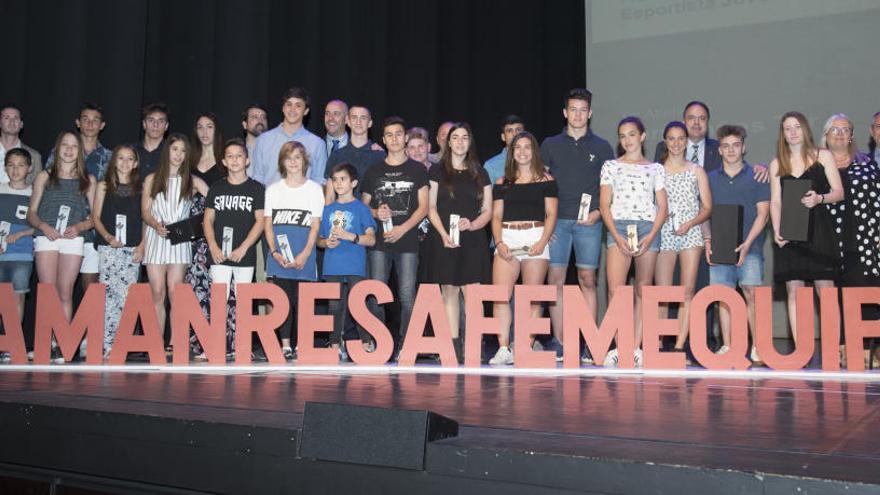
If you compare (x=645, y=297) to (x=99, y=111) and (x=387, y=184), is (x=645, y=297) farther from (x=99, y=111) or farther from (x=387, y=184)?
(x=99, y=111)

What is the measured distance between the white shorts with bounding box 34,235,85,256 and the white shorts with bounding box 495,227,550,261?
254cm

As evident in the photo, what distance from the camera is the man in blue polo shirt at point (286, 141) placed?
549 cm

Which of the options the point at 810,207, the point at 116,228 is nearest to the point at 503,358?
the point at 810,207

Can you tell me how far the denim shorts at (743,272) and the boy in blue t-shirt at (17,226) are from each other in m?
4.09

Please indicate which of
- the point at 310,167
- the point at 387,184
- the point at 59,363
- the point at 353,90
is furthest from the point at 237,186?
the point at 353,90

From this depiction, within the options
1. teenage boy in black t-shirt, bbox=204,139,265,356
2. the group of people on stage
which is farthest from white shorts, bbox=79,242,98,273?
teenage boy in black t-shirt, bbox=204,139,265,356

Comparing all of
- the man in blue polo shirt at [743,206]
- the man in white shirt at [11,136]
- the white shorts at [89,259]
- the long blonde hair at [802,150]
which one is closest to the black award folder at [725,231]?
the man in blue polo shirt at [743,206]

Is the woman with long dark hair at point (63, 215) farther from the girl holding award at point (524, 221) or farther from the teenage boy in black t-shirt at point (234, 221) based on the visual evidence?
the girl holding award at point (524, 221)

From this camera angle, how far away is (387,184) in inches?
202

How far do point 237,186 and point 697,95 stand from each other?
397 cm

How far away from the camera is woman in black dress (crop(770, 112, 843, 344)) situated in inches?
184

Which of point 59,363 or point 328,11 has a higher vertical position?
point 328,11

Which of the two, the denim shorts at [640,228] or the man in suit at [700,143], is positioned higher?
the man in suit at [700,143]

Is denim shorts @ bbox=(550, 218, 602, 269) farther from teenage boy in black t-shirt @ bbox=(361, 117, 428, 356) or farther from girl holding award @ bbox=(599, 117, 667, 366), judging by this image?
teenage boy in black t-shirt @ bbox=(361, 117, 428, 356)
